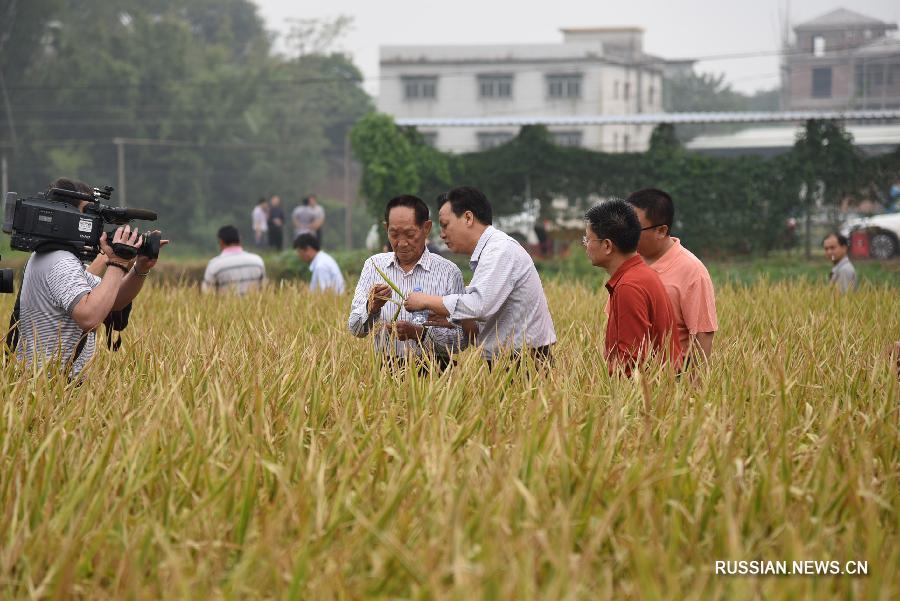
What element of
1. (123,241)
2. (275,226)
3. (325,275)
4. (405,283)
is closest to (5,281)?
(123,241)

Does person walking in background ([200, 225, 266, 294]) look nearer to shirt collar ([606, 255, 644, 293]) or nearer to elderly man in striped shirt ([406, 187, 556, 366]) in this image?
elderly man in striped shirt ([406, 187, 556, 366])

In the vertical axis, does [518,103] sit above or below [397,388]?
above

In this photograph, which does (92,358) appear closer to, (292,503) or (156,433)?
(156,433)

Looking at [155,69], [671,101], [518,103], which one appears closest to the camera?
[155,69]

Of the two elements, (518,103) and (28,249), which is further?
(518,103)

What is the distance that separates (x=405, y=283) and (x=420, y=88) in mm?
46699

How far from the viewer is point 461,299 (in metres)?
4.86

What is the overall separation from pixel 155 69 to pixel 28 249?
4060 cm

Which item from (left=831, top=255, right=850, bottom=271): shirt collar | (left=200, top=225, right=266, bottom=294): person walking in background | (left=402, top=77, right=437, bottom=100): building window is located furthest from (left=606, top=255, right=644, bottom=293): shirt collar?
(left=402, top=77, right=437, bottom=100): building window

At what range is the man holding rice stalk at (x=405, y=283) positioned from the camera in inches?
198

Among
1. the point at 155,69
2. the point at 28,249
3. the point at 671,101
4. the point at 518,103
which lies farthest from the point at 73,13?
the point at 28,249

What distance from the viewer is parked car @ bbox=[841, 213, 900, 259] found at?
22.5 meters

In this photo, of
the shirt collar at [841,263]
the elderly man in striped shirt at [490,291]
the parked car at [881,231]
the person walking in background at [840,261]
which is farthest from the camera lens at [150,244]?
the parked car at [881,231]

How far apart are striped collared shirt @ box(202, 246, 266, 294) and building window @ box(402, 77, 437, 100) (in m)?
41.8
